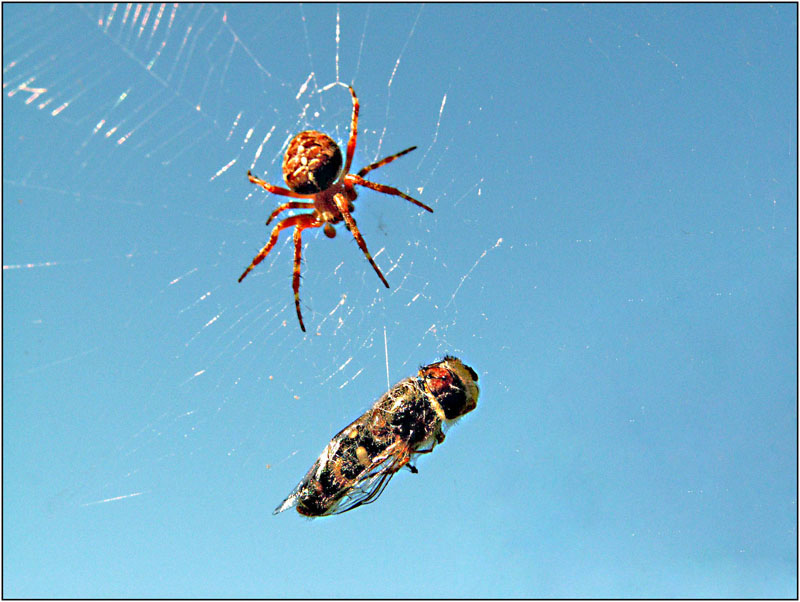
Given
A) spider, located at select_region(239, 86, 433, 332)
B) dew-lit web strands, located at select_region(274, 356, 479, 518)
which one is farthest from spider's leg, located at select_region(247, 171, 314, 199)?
dew-lit web strands, located at select_region(274, 356, 479, 518)

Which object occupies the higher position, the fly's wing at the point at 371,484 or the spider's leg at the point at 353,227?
the spider's leg at the point at 353,227

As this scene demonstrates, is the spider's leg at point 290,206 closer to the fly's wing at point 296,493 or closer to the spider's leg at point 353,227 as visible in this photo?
the spider's leg at point 353,227

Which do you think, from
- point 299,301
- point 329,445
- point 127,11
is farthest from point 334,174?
point 329,445

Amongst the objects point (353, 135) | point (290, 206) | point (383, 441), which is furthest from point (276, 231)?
point (383, 441)

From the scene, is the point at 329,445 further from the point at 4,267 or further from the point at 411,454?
the point at 4,267

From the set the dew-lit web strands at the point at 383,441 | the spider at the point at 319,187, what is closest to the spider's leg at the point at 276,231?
the spider at the point at 319,187
